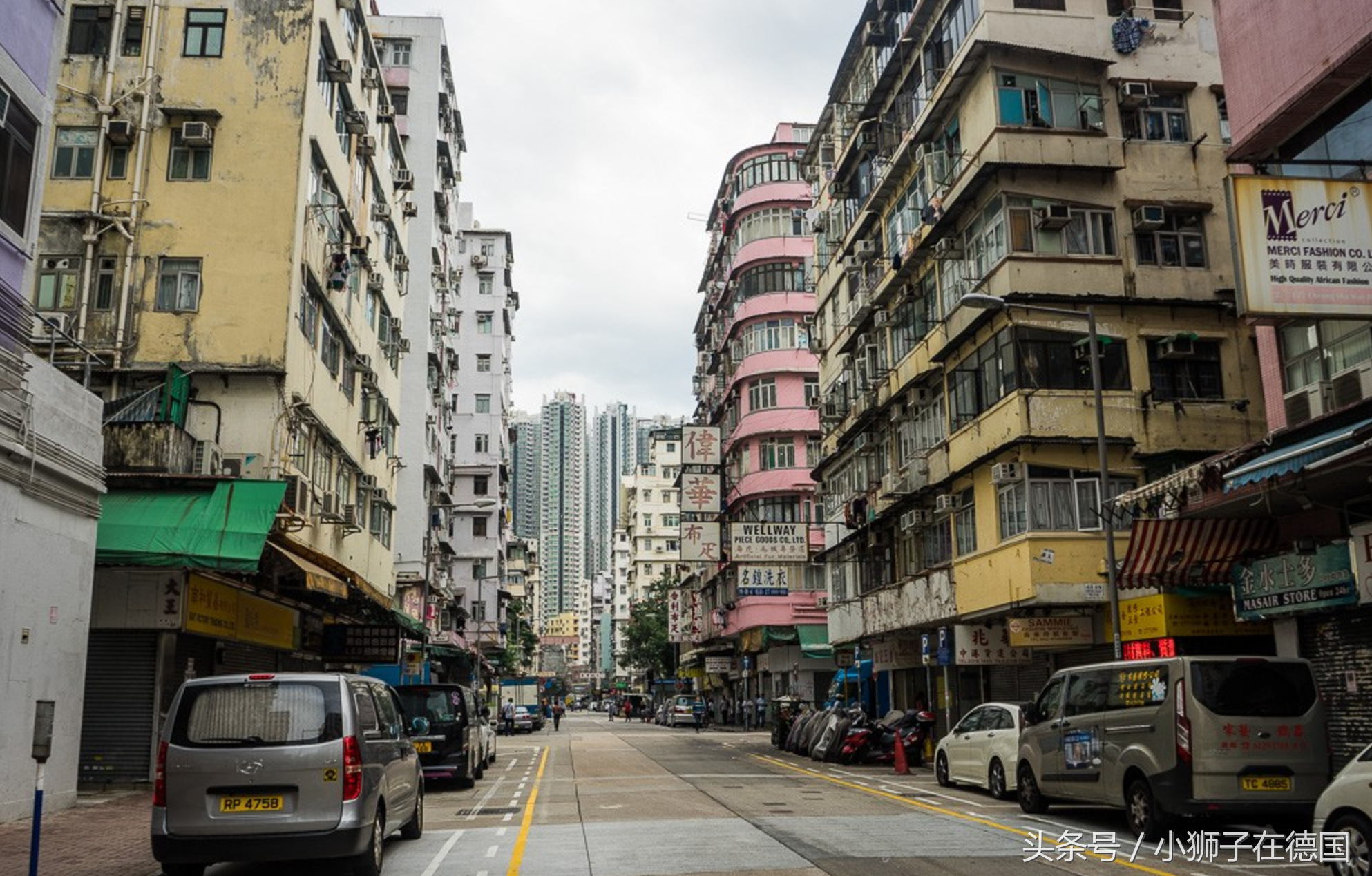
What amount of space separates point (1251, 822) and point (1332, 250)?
21.4 ft

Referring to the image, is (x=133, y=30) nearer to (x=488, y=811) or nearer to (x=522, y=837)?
(x=488, y=811)

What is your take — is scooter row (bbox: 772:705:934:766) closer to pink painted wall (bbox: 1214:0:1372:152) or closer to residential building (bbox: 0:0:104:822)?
pink painted wall (bbox: 1214:0:1372:152)

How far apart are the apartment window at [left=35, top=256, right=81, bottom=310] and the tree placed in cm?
7191

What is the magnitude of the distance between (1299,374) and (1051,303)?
766 centimetres

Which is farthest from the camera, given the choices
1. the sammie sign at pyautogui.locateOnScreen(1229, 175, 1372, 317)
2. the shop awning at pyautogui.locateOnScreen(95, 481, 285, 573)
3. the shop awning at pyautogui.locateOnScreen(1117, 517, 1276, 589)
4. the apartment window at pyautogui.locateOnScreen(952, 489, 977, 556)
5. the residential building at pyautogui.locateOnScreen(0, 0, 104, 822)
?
the apartment window at pyautogui.locateOnScreen(952, 489, 977, 556)

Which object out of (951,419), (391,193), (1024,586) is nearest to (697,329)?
(391,193)

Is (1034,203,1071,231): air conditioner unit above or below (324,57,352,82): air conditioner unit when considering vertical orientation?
below

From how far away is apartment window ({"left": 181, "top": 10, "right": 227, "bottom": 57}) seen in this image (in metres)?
26.1

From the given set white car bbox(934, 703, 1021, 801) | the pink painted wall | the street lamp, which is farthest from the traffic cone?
the pink painted wall

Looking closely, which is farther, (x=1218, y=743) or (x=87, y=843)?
(x=87, y=843)

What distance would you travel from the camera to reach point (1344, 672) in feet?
54.4

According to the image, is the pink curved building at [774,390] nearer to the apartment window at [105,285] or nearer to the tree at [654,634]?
the apartment window at [105,285]

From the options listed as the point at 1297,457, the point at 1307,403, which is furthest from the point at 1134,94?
the point at 1297,457

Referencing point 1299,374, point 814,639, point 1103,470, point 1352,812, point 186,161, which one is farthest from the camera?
point 814,639
